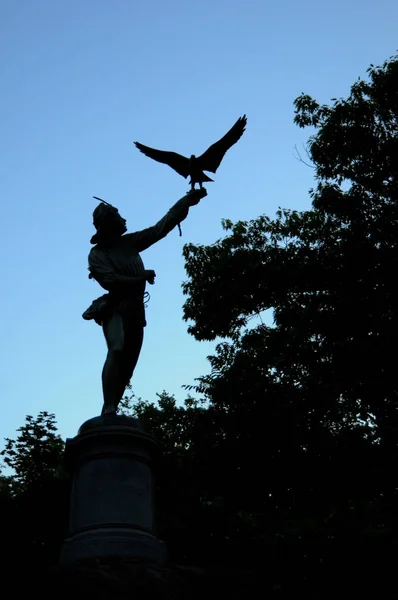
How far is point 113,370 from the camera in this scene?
8.55 m

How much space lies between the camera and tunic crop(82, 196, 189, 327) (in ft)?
29.6

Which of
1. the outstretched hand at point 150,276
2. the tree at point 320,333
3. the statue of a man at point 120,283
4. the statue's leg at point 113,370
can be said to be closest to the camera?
the statue's leg at point 113,370

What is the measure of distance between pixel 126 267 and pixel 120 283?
36cm

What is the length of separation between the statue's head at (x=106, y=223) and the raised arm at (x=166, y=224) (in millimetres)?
221

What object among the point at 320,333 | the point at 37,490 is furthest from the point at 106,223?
the point at 37,490

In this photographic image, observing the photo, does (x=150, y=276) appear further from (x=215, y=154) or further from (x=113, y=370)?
(x=215, y=154)

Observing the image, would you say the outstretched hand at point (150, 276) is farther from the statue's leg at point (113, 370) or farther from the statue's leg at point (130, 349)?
the statue's leg at point (113, 370)

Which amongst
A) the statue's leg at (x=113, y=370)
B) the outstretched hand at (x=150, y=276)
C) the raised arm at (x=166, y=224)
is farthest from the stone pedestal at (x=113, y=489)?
the raised arm at (x=166, y=224)

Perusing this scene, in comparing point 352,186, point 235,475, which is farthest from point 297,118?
point 235,475

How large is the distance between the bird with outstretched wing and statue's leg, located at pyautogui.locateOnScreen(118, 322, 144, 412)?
2.16 meters

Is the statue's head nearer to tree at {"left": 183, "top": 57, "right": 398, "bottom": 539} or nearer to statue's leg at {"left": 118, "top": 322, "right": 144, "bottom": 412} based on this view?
statue's leg at {"left": 118, "top": 322, "right": 144, "bottom": 412}

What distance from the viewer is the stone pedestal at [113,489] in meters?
7.29

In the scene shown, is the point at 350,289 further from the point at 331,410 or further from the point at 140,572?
the point at 140,572

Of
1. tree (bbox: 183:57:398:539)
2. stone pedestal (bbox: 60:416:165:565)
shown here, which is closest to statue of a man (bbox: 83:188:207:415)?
stone pedestal (bbox: 60:416:165:565)
